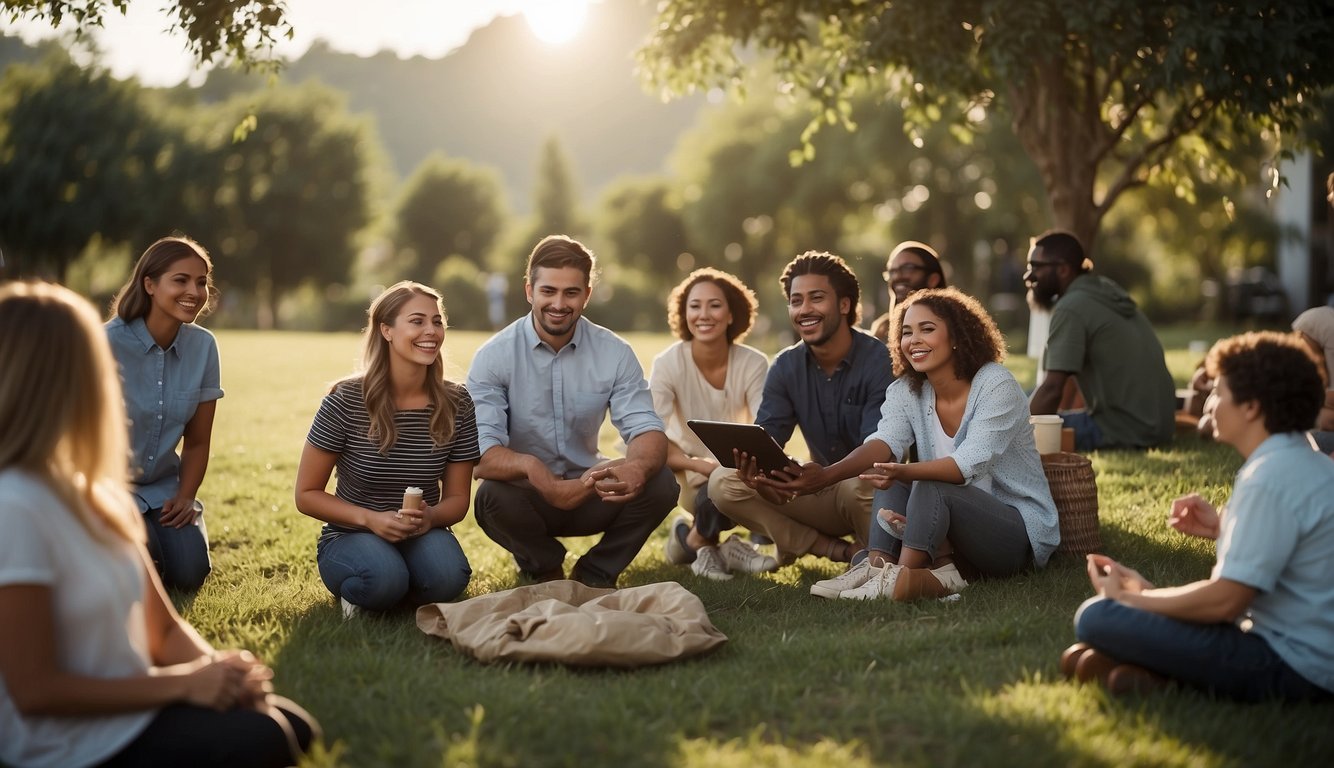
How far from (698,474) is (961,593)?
215 cm

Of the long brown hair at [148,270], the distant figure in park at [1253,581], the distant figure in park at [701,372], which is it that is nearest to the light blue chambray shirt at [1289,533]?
the distant figure in park at [1253,581]

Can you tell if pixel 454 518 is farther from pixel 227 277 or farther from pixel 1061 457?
pixel 227 277

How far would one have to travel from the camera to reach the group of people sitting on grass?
3.23 meters

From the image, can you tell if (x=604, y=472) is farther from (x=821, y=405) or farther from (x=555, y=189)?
(x=555, y=189)

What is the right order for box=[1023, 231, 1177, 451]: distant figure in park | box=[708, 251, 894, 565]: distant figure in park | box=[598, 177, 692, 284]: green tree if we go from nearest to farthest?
box=[708, 251, 894, 565]: distant figure in park
box=[1023, 231, 1177, 451]: distant figure in park
box=[598, 177, 692, 284]: green tree

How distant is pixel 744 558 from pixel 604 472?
4.01 ft

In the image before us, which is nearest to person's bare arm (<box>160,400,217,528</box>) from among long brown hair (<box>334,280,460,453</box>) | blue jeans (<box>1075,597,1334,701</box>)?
long brown hair (<box>334,280,460,453</box>)

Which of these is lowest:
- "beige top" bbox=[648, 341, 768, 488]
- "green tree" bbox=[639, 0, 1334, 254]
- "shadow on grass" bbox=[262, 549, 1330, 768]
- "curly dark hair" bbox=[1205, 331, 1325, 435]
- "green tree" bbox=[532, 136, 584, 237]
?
"shadow on grass" bbox=[262, 549, 1330, 768]

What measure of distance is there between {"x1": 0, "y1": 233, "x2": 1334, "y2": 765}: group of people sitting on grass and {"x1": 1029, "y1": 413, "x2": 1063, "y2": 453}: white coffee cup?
0.86 metres

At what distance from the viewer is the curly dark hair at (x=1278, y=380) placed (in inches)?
156

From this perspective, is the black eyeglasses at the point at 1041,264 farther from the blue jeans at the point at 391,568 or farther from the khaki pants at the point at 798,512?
the blue jeans at the point at 391,568

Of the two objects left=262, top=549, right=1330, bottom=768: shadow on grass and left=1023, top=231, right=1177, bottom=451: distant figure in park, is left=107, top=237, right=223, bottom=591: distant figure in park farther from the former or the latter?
left=1023, top=231, right=1177, bottom=451: distant figure in park

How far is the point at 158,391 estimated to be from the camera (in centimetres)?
650

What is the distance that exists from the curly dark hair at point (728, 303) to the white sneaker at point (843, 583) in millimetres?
2136
